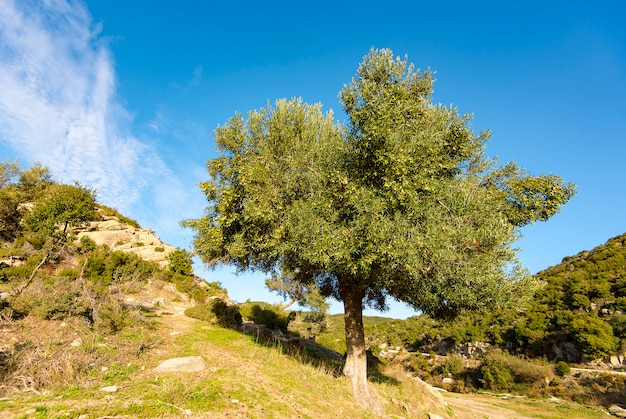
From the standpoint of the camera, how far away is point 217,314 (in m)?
23.1

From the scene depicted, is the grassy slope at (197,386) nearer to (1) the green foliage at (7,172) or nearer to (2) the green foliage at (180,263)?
(2) the green foliage at (180,263)

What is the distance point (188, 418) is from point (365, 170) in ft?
32.5

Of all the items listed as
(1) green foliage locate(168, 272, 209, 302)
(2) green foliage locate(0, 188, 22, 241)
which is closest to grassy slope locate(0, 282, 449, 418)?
(1) green foliage locate(168, 272, 209, 302)

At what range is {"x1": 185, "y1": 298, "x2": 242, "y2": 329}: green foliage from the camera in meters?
22.2

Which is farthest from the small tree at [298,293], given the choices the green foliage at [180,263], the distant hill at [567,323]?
the green foliage at [180,263]

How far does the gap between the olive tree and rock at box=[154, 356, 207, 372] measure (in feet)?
15.4

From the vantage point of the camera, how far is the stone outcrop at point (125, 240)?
116ft

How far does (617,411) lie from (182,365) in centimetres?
2748

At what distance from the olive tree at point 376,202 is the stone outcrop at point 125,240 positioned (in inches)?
909

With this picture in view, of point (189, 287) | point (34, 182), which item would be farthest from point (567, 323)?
point (34, 182)

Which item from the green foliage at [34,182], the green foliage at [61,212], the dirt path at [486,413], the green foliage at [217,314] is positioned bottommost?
the dirt path at [486,413]

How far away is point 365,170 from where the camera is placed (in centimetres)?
1257

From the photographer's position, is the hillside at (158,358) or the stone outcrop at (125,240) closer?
the hillside at (158,358)

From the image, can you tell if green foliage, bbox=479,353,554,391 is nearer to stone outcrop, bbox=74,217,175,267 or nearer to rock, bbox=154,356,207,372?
rock, bbox=154,356,207,372
